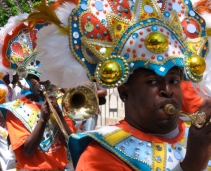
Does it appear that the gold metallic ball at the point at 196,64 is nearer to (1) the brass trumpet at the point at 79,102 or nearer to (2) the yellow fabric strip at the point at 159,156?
(2) the yellow fabric strip at the point at 159,156

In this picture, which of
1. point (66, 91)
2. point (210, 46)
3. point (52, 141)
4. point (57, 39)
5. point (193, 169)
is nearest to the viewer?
point (193, 169)

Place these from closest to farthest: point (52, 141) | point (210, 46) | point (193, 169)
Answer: point (193, 169) → point (210, 46) → point (52, 141)

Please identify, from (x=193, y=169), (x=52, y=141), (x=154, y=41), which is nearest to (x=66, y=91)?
(x=52, y=141)

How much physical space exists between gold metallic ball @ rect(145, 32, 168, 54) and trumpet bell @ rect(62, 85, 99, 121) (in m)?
1.67

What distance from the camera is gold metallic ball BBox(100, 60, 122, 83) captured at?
286 cm

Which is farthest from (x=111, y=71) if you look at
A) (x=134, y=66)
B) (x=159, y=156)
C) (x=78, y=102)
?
(x=78, y=102)

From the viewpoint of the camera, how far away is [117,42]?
295cm

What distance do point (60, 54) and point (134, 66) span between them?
471mm

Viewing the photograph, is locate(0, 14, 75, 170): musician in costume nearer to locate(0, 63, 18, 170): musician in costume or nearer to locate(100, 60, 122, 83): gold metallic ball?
locate(0, 63, 18, 170): musician in costume

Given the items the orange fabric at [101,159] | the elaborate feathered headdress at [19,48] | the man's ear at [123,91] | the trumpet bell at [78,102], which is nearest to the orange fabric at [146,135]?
the orange fabric at [101,159]

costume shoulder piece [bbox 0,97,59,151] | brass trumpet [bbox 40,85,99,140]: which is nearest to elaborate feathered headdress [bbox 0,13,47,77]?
costume shoulder piece [bbox 0,97,59,151]

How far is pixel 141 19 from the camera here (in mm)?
2947

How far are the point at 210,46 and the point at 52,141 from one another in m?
2.20

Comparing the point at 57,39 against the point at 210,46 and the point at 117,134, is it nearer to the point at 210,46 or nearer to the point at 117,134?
the point at 117,134
